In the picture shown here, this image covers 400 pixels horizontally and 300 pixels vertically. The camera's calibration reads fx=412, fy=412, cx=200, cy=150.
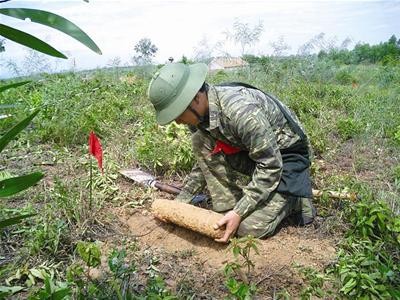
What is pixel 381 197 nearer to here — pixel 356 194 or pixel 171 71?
pixel 356 194

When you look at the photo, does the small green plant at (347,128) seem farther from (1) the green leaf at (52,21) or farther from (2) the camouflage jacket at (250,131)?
(1) the green leaf at (52,21)

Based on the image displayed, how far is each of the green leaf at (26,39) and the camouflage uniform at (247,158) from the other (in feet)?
5.73

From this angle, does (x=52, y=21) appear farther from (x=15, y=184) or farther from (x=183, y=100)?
(x=183, y=100)

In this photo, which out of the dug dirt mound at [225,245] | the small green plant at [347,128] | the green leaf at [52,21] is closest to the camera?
the green leaf at [52,21]

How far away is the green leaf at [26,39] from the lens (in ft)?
2.41

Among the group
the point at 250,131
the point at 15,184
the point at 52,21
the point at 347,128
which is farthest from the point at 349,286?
the point at 347,128

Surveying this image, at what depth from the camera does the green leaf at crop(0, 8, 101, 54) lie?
71cm

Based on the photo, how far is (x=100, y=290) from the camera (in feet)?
6.05

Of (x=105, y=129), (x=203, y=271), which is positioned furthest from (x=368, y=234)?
(x=105, y=129)

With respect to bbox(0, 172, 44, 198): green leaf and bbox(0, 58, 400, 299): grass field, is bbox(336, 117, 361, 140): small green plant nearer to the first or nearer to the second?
bbox(0, 58, 400, 299): grass field

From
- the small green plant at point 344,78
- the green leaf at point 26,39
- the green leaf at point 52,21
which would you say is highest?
the green leaf at point 52,21

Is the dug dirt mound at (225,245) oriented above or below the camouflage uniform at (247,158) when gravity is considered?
below

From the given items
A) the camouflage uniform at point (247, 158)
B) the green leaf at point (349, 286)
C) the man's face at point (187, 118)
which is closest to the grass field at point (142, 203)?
the green leaf at point (349, 286)

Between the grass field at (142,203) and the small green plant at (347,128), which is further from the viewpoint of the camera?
the small green plant at (347,128)
